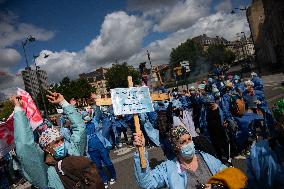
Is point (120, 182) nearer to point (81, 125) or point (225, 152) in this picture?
point (225, 152)

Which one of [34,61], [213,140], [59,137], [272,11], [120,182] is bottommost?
[120,182]

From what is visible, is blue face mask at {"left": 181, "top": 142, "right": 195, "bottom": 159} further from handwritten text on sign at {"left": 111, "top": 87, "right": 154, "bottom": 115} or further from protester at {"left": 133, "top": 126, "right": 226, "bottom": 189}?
handwritten text on sign at {"left": 111, "top": 87, "right": 154, "bottom": 115}

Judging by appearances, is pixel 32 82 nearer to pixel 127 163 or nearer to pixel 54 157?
pixel 127 163

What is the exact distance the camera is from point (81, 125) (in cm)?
365

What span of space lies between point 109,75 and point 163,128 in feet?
270

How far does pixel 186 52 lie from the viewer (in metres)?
115

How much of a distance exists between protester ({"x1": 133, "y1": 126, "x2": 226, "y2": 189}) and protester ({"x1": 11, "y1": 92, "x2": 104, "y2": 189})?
2.02 feet

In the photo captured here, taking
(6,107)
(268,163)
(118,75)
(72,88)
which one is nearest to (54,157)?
(268,163)

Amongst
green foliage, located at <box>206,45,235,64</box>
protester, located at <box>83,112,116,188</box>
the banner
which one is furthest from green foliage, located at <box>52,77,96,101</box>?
the banner

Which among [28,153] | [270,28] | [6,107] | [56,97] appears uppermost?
[270,28]

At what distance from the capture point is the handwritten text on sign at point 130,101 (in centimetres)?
431

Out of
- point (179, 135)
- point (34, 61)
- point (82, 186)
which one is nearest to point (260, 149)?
point (179, 135)

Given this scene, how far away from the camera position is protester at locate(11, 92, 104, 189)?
2.54 m

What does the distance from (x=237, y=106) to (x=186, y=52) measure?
107602mm
